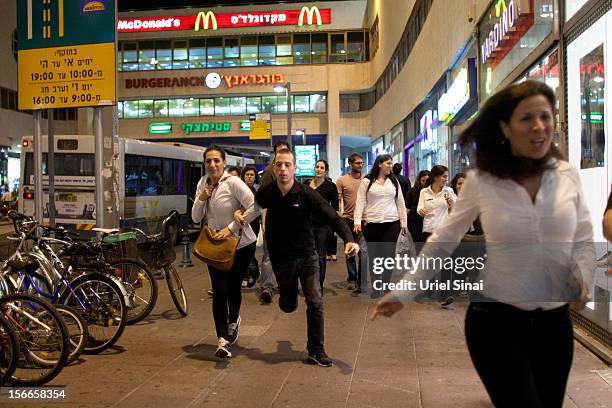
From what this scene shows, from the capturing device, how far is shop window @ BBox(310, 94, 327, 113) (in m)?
46.3

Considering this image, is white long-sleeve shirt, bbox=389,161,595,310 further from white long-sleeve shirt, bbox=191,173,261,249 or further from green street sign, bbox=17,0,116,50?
green street sign, bbox=17,0,116,50

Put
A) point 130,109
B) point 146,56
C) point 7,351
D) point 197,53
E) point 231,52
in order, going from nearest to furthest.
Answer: point 7,351 < point 231,52 < point 197,53 < point 146,56 < point 130,109

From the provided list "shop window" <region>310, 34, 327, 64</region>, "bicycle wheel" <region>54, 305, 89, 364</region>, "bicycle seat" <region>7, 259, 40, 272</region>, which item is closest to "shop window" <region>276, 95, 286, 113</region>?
"shop window" <region>310, 34, 327, 64</region>

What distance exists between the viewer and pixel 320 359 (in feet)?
18.6

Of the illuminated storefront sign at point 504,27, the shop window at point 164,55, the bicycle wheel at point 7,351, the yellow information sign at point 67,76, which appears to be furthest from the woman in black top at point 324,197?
the shop window at point 164,55

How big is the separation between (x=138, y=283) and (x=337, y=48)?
41.3m

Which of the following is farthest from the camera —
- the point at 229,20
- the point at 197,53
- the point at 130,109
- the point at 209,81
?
the point at 130,109

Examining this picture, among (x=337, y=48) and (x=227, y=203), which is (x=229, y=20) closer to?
(x=337, y=48)

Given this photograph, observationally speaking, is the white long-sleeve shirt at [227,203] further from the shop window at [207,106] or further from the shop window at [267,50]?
the shop window at [207,106]

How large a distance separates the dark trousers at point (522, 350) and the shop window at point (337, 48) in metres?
45.0

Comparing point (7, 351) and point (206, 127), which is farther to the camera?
point (206, 127)

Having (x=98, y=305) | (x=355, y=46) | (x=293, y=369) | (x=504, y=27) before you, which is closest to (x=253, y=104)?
(x=355, y=46)

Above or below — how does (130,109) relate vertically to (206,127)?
above

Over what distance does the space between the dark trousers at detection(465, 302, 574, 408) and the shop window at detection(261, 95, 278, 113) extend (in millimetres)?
44964
